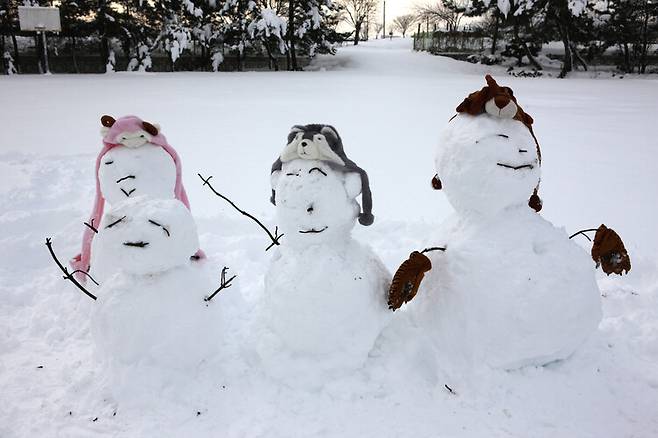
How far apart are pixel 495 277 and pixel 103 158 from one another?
2113 mm

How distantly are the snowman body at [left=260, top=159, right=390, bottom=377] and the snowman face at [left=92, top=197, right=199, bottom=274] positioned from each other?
43 centimetres

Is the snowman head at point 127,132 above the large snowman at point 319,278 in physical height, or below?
above

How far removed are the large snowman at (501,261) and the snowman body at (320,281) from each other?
36 cm

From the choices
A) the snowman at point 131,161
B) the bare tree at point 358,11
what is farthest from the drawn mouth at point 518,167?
the bare tree at point 358,11

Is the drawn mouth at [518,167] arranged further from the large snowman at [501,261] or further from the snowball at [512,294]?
the snowball at [512,294]

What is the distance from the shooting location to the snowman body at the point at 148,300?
6.50 ft

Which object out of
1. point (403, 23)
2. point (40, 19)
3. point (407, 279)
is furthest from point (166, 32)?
point (403, 23)

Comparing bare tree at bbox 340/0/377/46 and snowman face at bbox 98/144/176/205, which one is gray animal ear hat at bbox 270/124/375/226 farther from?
bare tree at bbox 340/0/377/46

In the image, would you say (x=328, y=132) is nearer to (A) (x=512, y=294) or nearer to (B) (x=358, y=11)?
(A) (x=512, y=294)

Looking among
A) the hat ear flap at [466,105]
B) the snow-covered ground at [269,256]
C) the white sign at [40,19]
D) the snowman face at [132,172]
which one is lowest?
the snow-covered ground at [269,256]

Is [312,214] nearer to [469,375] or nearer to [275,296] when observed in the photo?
[275,296]

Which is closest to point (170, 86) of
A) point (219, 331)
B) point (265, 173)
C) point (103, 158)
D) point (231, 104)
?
point (231, 104)

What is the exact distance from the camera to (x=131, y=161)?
2.59 metres

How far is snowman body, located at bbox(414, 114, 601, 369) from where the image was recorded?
76.2 inches
